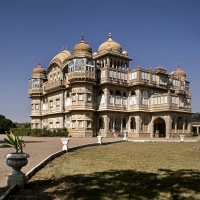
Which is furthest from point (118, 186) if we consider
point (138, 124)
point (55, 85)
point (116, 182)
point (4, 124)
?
point (4, 124)

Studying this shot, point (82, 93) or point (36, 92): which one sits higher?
point (36, 92)

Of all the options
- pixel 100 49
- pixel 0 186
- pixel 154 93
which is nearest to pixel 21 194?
pixel 0 186

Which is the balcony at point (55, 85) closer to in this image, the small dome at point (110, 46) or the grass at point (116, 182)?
the small dome at point (110, 46)

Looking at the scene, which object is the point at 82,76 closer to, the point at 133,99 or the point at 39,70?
the point at 133,99

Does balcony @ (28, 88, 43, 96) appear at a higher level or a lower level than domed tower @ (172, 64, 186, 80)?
lower

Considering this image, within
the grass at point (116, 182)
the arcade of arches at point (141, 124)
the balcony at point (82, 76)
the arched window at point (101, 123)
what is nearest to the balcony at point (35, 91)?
the balcony at point (82, 76)

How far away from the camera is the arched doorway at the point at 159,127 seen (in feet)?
140

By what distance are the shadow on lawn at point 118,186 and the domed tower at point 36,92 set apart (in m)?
44.8

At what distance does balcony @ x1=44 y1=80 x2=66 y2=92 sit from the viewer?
146ft

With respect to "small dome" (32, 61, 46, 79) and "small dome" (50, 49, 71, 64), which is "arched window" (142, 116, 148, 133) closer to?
"small dome" (50, 49, 71, 64)

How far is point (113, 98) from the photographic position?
39812 millimetres

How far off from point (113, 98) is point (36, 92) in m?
19.1

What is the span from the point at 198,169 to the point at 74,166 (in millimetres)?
4911

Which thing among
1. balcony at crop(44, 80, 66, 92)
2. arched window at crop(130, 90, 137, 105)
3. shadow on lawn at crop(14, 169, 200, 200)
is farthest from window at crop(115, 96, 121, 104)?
shadow on lawn at crop(14, 169, 200, 200)
